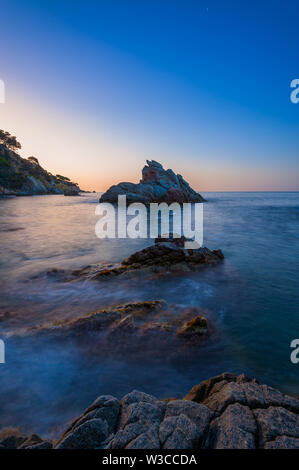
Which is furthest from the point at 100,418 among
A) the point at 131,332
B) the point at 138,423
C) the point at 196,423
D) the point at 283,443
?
the point at 131,332

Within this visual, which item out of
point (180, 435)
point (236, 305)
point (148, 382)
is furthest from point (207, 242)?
point (180, 435)

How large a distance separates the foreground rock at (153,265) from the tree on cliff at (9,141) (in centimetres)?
9300

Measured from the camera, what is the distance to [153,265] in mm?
7578

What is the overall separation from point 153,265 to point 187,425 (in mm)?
5796

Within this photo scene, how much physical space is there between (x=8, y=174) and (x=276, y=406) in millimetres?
77831

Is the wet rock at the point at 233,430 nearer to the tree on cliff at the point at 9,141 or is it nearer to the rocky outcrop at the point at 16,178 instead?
the rocky outcrop at the point at 16,178

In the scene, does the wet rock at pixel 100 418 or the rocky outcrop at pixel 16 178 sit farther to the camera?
the rocky outcrop at pixel 16 178

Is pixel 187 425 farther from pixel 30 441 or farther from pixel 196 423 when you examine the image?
pixel 30 441

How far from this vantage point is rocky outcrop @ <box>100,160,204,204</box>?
150 feet

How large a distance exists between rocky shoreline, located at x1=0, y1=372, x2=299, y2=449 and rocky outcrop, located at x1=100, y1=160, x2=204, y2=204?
43.9 metres

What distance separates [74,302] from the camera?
5.58m

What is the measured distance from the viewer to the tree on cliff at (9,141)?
256 feet

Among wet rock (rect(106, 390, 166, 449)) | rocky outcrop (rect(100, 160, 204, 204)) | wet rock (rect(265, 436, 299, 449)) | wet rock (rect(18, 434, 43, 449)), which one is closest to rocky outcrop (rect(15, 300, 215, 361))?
wet rock (rect(106, 390, 166, 449))

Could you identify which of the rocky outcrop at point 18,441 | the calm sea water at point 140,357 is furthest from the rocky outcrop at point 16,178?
the rocky outcrop at point 18,441
